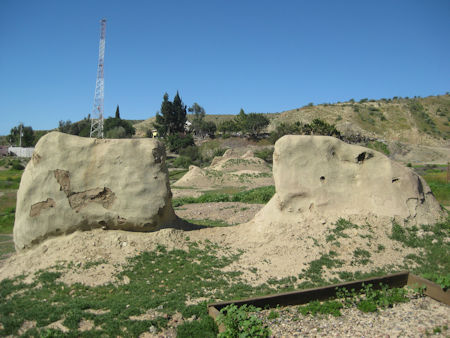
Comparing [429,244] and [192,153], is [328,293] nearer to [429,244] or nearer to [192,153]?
[429,244]

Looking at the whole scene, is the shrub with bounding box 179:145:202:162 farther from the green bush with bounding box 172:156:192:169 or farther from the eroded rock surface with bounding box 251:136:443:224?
the eroded rock surface with bounding box 251:136:443:224

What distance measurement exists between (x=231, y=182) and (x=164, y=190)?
72.9 feet

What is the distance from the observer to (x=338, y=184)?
1120 centimetres

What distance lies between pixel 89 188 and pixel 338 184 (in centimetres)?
717

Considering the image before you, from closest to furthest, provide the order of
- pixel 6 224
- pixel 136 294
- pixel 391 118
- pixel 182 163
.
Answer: pixel 136 294, pixel 6 224, pixel 182 163, pixel 391 118

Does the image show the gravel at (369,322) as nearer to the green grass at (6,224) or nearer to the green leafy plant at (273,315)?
the green leafy plant at (273,315)

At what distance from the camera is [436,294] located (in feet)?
23.9

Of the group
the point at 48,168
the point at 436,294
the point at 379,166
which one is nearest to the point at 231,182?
the point at 379,166

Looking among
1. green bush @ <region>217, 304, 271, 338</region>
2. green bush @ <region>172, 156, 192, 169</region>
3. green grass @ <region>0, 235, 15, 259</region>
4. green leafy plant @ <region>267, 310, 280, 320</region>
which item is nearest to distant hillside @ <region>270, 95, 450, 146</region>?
green bush @ <region>172, 156, 192, 169</region>

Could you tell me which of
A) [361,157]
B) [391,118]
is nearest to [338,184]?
[361,157]

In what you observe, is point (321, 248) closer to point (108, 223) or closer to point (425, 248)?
point (425, 248)

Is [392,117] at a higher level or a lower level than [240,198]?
higher

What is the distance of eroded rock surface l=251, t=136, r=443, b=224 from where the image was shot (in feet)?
36.1

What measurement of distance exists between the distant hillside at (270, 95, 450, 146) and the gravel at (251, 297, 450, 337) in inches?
2461
